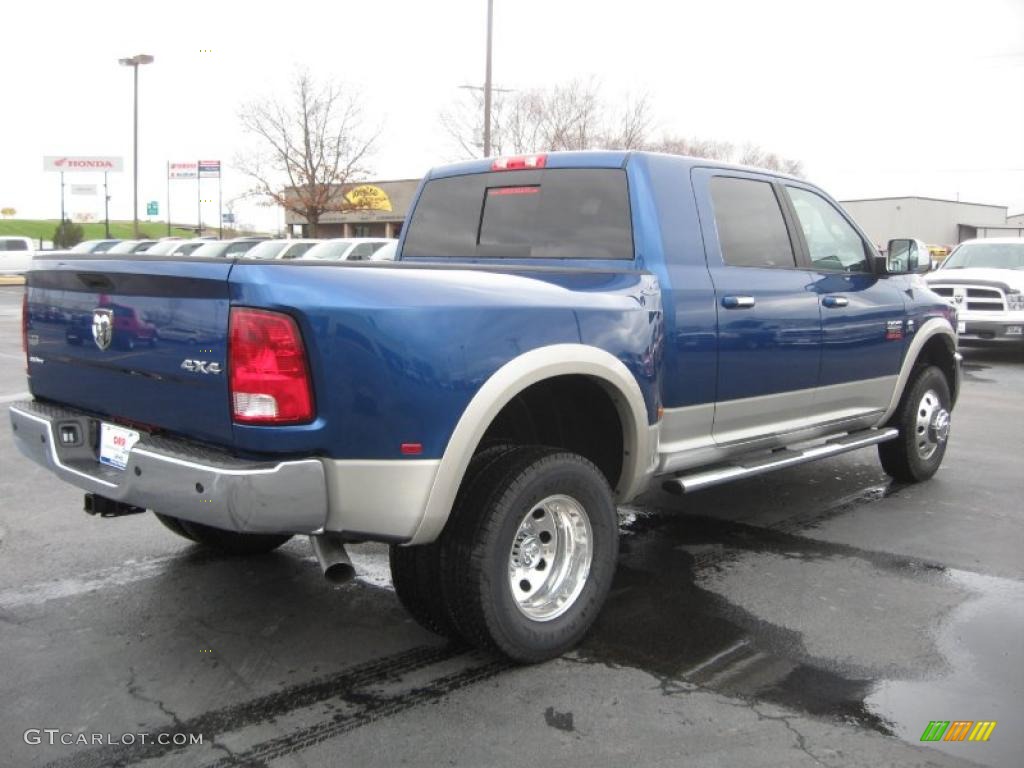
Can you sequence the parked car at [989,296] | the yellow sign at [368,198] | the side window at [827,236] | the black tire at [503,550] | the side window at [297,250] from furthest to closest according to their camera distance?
the yellow sign at [368,198] < the side window at [297,250] < the parked car at [989,296] < the side window at [827,236] < the black tire at [503,550]

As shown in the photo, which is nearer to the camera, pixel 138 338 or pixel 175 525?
pixel 138 338

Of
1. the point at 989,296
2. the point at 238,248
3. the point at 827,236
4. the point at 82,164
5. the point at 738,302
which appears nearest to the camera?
the point at 738,302

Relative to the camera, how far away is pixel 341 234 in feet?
186

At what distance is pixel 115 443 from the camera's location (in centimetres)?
346

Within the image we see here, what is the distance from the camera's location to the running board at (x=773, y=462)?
4301mm

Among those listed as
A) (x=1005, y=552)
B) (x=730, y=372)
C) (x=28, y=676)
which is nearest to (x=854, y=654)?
(x=730, y=372)

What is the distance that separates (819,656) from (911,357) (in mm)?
3047

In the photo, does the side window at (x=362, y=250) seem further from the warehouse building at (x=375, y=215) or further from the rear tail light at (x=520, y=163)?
the warehouse building at (x=375, y=215)

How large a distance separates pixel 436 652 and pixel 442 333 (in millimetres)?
1325

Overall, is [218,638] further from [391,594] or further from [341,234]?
[341,234]

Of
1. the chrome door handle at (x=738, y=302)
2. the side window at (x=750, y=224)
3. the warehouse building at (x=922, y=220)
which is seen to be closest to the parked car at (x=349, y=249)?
the side window at (x=750, y=224)

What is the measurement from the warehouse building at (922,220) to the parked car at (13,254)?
43906 mm

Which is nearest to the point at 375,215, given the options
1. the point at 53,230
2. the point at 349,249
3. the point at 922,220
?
the point at 349,249

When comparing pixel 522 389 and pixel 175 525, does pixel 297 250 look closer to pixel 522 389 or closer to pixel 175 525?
pixel 175 525
